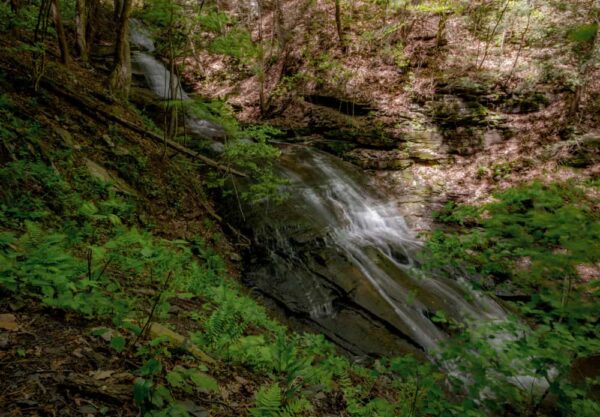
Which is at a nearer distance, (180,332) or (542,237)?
(542,237)

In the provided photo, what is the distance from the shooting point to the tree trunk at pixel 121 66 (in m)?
9.14

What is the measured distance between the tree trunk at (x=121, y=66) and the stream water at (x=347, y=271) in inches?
23.2

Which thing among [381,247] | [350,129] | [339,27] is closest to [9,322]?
[381,247]

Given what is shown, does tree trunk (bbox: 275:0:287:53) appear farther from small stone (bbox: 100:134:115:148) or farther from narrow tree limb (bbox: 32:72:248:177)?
small stone (bbox: 100:134:115:148)

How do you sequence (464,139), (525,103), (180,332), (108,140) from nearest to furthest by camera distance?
(180,332) → (108,140) → (525,103) → (464,139)

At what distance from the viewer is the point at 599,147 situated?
1148 cm

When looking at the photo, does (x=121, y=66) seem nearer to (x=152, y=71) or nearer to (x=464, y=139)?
(x=152, y=71)

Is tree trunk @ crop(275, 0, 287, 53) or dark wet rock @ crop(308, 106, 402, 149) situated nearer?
dark wet rock @ crop(308, 106, 402, 149)

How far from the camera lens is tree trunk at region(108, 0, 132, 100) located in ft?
30.0

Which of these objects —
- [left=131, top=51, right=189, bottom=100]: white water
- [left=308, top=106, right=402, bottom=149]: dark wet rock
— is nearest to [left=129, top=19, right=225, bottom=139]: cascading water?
[left=131, top=51, right=189, bottom=100]: white water

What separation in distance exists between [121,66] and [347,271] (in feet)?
27.4

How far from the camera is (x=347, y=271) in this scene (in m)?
7.91

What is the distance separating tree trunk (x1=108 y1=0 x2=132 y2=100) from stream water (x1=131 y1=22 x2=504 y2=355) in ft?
1.94

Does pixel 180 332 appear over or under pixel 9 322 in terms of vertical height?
under
